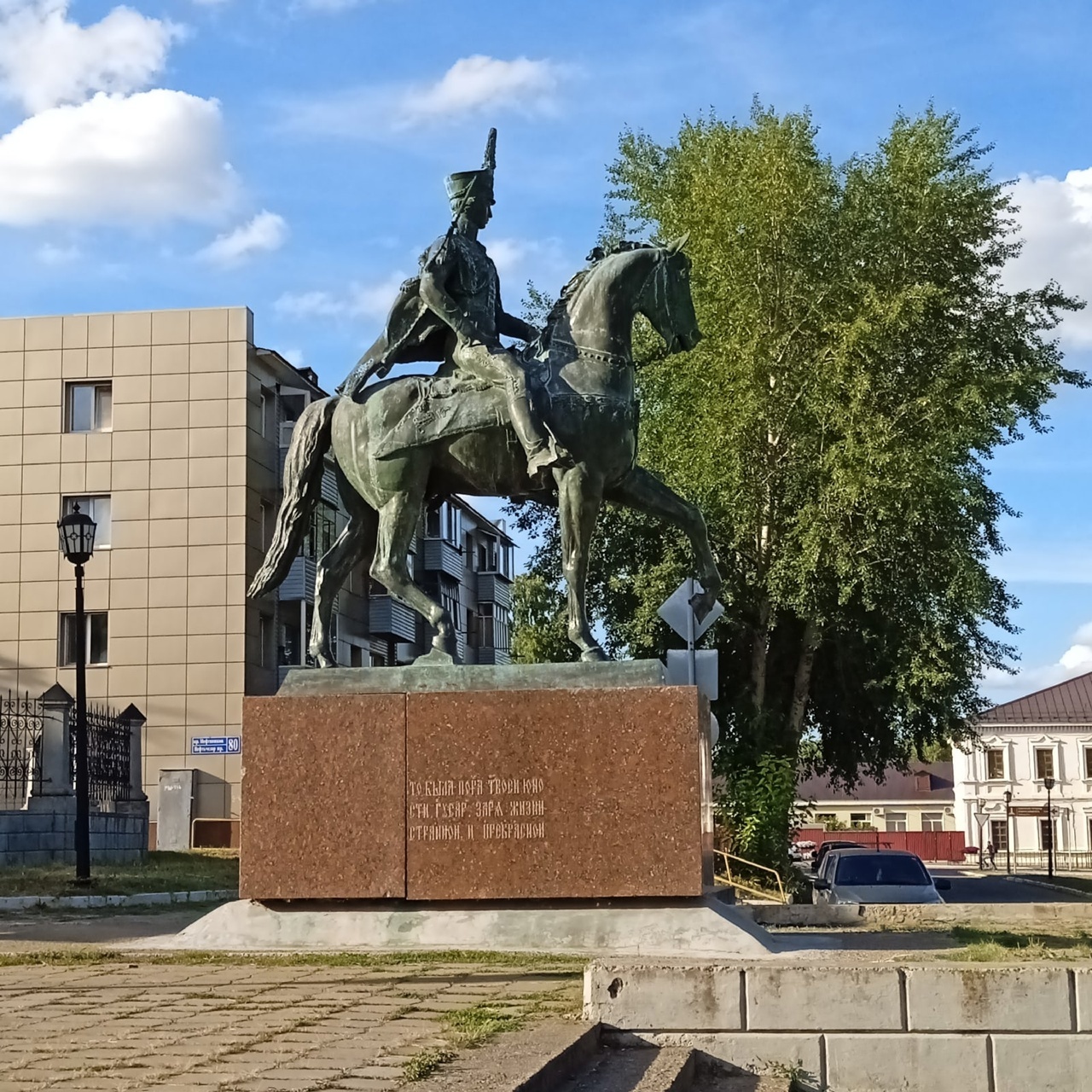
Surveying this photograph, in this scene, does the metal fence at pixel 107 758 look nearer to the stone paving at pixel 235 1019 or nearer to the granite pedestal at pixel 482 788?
the granite pedestal at pixel 482 788

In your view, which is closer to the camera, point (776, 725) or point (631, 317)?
point (631, 317)

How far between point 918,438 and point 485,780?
17968 millimetres

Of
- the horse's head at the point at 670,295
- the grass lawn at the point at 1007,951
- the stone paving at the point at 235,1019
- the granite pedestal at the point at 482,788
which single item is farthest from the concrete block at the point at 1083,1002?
the horse's head at the point at 670,295

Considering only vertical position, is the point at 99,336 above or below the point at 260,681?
above

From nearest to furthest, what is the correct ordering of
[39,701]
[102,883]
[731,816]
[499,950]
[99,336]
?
[499,950] < [102,883] < [39,701] < [731,816] < [99,336]

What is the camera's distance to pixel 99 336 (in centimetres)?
4019

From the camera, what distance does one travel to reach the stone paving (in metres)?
4.75

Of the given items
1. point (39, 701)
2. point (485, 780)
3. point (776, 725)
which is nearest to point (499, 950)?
point (485, 780)

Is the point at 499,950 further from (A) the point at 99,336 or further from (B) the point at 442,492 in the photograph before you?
(A) the point at 99,336

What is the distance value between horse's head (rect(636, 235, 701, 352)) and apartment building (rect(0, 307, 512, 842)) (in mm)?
30113

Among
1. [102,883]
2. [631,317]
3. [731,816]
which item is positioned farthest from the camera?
[731,816]

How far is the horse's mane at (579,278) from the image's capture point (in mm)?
10180

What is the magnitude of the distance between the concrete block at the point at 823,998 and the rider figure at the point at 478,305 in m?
4.35

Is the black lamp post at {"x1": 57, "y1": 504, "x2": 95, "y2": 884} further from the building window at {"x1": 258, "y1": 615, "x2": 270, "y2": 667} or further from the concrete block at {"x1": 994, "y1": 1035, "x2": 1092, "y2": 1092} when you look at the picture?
the building window at {"x1": 258, "y1": 615, "x2": 270, "y2": 667}
